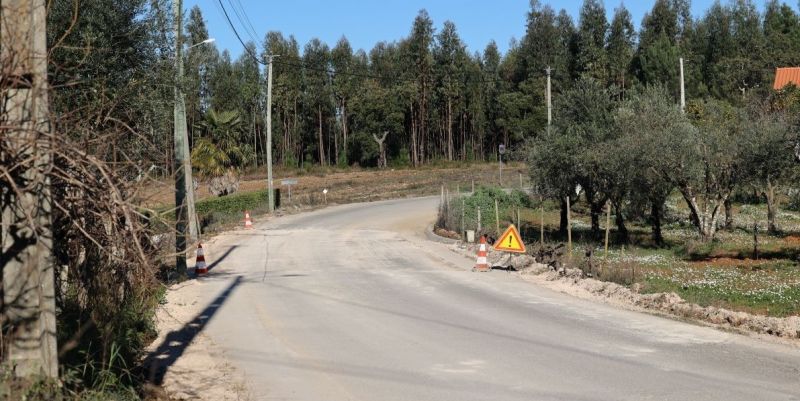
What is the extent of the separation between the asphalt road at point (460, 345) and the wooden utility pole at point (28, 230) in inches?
120

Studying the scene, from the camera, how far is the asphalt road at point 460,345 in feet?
27.9

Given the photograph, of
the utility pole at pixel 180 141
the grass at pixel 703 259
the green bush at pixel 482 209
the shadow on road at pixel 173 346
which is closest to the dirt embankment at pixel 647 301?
the grass at pixel 703 259

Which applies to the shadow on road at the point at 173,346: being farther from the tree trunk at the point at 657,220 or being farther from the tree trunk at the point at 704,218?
the tree trunk at the point at 704,218

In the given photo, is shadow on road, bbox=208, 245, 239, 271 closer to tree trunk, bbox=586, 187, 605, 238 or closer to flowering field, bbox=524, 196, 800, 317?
flowering field, bbox=524, 196, 800, 317

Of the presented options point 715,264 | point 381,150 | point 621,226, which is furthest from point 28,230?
point 381,150

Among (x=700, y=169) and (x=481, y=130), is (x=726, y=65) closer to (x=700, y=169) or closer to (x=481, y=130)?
(x=481, y=130)

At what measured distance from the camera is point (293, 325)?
41.1ft

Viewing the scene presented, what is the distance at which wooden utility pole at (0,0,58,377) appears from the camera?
216 inches

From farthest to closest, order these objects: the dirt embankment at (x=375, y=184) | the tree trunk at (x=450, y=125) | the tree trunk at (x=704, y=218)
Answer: the tree trunk at (x=450, y=125), the dirt embankment at (x=375, y=184), the tree trunk at (x=704, y=218)

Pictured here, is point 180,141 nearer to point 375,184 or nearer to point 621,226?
point 621,226

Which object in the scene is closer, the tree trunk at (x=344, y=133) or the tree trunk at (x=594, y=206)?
the tree trunk at (x=594, y=206)

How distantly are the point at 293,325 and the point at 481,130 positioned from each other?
8638 centimetres

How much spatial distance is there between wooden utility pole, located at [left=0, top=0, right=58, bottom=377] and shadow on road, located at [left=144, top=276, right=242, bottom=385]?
3.10 m

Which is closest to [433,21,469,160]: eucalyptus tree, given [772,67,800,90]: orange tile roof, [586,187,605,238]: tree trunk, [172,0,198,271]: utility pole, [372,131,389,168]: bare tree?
[372,131,389,168]: bare tree
